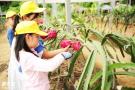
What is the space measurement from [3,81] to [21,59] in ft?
8.61

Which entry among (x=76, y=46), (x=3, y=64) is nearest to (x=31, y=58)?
(x=76, y=46)

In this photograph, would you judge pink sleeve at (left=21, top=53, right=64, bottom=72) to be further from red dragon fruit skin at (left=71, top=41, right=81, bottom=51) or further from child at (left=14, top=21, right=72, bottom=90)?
red dragon fruit skin at (left=71, top=41, right=81, bottom=51)

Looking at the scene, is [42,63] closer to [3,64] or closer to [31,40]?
[31,40]

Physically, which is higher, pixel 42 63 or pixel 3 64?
pixel 42 63

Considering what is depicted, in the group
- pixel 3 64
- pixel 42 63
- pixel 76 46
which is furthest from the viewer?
pixel 3 64

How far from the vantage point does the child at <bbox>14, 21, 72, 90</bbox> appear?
97.7 inches

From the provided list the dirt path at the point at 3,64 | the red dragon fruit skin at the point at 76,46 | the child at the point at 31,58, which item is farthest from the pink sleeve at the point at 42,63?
the dirt path at the point at 3,64

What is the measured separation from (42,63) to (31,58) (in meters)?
0.09

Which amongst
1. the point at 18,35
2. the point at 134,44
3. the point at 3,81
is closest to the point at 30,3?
the point at 18,35

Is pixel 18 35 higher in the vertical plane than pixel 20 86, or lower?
higher

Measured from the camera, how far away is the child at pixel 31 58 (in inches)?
97.7

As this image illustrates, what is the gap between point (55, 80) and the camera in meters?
4.13

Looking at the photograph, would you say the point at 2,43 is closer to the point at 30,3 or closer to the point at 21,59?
the point at 30,3

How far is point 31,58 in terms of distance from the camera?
99.3 inches
